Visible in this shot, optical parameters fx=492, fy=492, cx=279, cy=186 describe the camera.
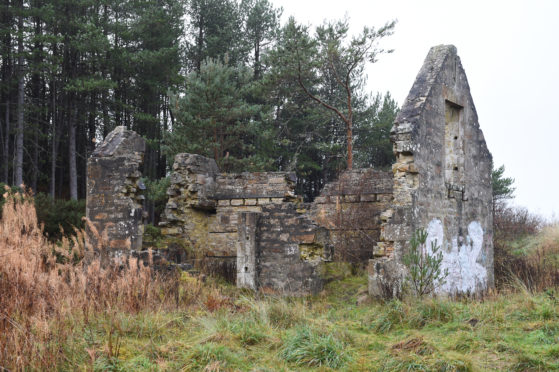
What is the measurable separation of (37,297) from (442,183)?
8152mm

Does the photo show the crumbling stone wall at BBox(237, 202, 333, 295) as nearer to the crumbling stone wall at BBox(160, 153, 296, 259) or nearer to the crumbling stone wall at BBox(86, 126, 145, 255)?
the crumbling stone wall at BBox(86, 126, 145, 255)

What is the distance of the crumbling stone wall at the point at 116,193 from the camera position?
33.7ft

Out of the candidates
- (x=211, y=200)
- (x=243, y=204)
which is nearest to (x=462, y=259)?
(x=243, y=204)

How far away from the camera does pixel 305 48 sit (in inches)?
889

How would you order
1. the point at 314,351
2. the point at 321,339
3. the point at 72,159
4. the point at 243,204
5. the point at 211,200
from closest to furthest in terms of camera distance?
the point at 314,351, the point at 321,339, the point at 243,204, the point at 211,200, the point at 72,159

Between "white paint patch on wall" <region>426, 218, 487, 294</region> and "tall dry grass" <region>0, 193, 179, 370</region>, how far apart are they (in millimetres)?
6272

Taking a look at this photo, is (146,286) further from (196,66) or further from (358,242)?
(196,66)

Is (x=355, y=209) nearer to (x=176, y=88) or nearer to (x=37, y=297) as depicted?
(x=37, y=297)

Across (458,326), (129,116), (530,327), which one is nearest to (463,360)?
(458,326)

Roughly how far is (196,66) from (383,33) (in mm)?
12574

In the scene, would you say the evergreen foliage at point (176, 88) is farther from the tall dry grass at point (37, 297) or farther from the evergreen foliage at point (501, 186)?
the tall dry grass at point (37, 297)

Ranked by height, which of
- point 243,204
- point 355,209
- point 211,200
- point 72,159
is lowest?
point 355,209

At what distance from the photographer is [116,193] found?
10.4 meters

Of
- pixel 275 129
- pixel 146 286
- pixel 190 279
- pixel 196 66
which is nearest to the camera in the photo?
pixel 146 286
